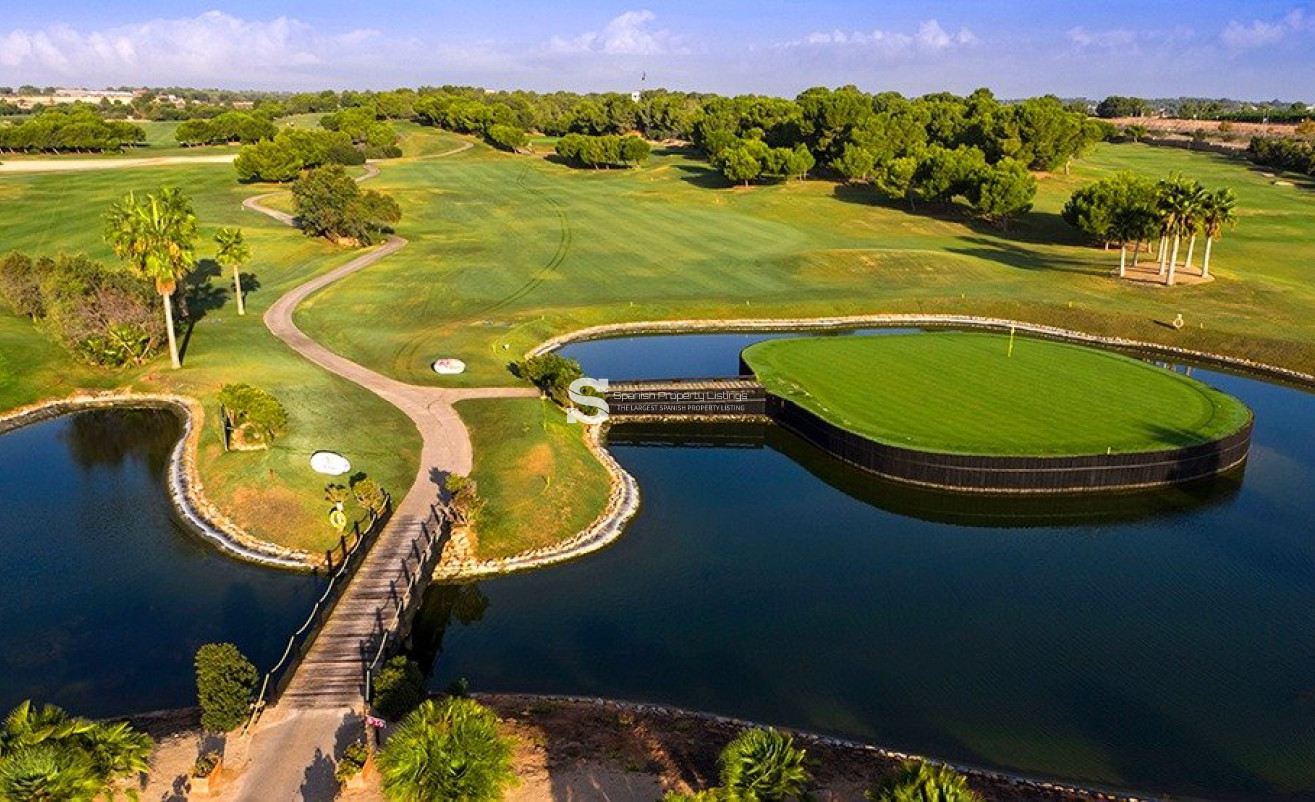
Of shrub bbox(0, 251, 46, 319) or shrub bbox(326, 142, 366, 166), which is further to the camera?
shrub bbox(326, 142, 366, 166)

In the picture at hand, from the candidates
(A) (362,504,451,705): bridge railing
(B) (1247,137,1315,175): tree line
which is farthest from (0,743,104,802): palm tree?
(B) (1247,137,1315,175): tree line

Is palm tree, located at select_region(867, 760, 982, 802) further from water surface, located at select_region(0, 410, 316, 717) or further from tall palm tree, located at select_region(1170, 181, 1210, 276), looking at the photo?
tall palm tree, located at select_region(1170, 181, 1210, 276)

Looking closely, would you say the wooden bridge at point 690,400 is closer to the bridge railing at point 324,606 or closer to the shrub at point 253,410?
the bridge railing at point 324,606

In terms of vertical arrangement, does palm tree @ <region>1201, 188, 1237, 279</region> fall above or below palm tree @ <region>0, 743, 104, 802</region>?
above

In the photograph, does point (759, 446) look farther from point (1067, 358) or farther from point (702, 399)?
point (1067, 358)

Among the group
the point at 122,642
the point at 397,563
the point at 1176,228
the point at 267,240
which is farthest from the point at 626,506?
the point at 267,240

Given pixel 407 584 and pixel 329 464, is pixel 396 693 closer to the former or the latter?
pixel 407 584
